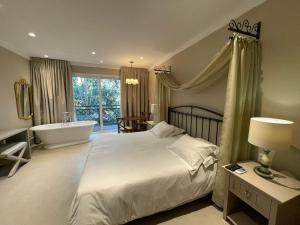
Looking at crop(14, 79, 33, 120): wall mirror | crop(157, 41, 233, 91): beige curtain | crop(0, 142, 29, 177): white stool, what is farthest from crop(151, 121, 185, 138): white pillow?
crop(14, 79, 33, 120): wall mirror

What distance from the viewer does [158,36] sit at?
2.63m

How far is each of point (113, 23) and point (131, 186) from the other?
2305mm

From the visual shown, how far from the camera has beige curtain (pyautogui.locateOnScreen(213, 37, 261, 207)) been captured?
1.58m

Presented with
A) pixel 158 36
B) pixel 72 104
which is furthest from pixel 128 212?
pixel 72 104

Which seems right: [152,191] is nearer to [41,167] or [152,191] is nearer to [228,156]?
[228,156]

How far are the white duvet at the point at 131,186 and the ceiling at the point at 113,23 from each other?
2014 mm

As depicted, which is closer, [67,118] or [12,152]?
[12,152]

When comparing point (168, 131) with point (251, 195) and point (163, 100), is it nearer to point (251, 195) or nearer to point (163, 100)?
point (163, 100)

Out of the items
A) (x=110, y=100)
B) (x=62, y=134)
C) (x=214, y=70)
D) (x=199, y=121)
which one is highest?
(x=214, y=70)

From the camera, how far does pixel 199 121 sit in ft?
8.83

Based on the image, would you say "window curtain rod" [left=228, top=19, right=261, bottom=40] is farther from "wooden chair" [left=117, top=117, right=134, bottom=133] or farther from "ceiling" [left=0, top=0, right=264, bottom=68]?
"wooden chair" [left=117, top=117, right=134, bottom=133]

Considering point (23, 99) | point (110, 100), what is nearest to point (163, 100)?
point (110, 100)

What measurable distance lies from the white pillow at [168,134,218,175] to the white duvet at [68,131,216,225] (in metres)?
0.08

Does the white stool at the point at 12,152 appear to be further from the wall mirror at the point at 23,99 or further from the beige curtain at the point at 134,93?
the beige curtain at the point at 134,93
